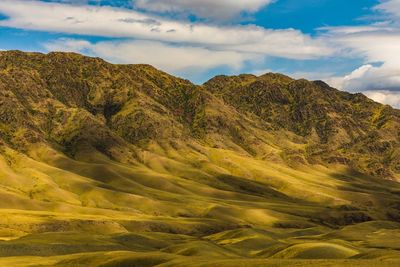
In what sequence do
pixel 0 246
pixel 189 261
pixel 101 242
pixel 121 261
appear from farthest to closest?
pixel 101 242
pixel 0 246
pixel 121 261
pixel 189 261

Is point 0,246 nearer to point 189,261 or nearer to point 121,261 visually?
point 121,261

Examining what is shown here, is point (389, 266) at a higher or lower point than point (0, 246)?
higher

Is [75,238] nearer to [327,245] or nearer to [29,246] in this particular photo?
[29,246]

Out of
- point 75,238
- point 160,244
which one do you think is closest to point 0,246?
point 75,238

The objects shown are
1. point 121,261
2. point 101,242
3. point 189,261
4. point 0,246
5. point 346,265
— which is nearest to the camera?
point 346,265

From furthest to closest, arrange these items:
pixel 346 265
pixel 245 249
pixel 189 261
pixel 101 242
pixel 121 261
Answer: pixel 245 249
pixel 101 242
pixel 121 261
pixel 189 261
pixel 346 265

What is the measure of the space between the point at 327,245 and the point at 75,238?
74.1 m

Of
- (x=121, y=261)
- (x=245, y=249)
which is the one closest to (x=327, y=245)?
(x=245, y=249)

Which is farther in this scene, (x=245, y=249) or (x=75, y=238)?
(x=245, y=249)

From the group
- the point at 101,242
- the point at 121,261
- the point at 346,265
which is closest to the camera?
the point at 346,265

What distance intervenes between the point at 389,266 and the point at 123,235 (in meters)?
124

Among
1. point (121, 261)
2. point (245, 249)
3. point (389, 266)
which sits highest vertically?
point (389, 266)

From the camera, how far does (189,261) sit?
317 feet

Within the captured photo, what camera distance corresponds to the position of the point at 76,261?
113625 mm
